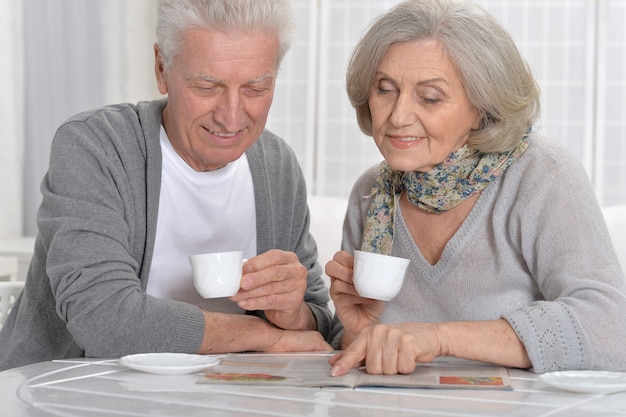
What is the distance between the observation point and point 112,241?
1.76 meters

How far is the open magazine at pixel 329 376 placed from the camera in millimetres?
1321

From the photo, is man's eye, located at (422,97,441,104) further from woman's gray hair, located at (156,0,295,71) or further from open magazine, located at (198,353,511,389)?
open magazine, located at (198,353,511,389)

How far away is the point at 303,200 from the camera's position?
7.38 feet

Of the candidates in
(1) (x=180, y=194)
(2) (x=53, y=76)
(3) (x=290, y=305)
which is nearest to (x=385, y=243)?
(3) (x=290, y=305)

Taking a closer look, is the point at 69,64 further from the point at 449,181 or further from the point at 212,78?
the point at 449,181

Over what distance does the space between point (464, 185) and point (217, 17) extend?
1.99 feet

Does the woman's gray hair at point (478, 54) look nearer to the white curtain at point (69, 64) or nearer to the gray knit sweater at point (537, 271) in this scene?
the gray knit sweater at point (537, 271)

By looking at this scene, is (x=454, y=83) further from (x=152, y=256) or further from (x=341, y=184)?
(x=341, y=184)

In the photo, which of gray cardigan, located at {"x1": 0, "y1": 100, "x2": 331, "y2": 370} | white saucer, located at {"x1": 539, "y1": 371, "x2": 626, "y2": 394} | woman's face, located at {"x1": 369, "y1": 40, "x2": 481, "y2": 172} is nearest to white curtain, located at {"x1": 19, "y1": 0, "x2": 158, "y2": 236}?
gray cardigan, located at {"x1": 0, "y1": 100, "x2": 331, "y2": 370}

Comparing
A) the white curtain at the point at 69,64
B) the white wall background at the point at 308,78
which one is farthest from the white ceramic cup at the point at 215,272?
the white curtain at the point at 69,64

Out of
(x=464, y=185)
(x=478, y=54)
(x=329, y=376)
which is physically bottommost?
(x=329, y=376)

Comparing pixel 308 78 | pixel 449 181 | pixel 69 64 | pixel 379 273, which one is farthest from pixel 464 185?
pixel 69 64

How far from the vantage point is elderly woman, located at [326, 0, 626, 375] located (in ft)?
5.61

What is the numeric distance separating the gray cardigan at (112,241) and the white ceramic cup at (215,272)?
17cm
